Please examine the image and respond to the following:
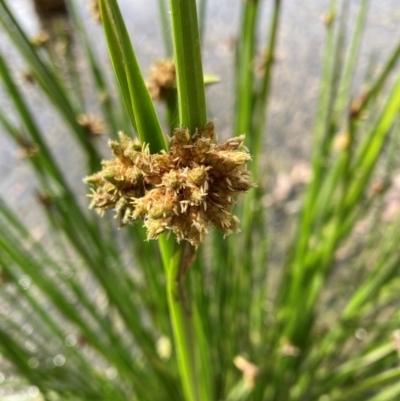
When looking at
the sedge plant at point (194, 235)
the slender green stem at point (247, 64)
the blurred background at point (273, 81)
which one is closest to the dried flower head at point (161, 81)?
the sedge plant at point (194, 235)

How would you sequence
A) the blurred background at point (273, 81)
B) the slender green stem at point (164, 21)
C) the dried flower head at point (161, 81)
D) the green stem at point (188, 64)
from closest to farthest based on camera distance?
the green stem at point (188, 64) < the dried flower head at point (161, 81) < the slender green stem at point (164, 21) < the blurred background at point (273, 81)

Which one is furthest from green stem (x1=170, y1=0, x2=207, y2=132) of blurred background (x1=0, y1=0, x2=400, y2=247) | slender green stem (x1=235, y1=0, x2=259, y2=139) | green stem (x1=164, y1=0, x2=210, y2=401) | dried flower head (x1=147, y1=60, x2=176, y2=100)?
blurred background (x1=0, y1=0, x2=400, y2=247)

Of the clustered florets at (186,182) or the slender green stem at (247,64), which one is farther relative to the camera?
the slender green stem at (247,64)

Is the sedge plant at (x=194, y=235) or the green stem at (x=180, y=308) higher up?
the sedge plant at (x=194, y=235)

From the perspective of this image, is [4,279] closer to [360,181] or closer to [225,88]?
[360,181]

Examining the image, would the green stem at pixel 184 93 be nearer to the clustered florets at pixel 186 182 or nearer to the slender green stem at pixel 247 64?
the clustered florets at pixel 186 182

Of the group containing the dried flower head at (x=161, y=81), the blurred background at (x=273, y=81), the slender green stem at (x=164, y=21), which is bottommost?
the dried flower head at (x=161, y=81)

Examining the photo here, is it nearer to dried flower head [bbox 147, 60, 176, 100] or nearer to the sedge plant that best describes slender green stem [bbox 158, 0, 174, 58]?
the sedge plant

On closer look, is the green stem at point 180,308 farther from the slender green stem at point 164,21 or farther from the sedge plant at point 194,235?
the slender green stem at point 164,21

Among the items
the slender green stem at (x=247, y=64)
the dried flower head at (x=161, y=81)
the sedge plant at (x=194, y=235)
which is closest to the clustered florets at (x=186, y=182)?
the sedge plant at (x=194, y=235)

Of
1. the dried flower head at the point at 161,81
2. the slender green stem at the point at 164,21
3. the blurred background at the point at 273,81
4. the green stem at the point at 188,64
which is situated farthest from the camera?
the blurred background at the point at 273,81
